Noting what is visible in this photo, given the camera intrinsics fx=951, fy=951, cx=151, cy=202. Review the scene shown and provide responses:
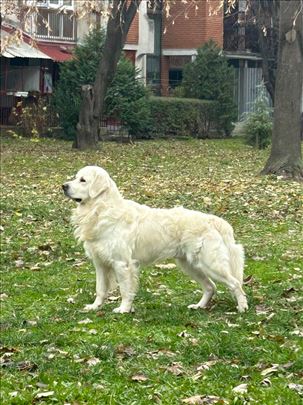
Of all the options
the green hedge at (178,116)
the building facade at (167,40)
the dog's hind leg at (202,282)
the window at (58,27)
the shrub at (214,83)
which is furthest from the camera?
the building facade at (167,40)

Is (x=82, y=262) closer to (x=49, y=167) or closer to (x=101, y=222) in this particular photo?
(x=101, y=222)

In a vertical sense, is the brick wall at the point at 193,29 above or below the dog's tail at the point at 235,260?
above

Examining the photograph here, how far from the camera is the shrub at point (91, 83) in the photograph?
3584 cm

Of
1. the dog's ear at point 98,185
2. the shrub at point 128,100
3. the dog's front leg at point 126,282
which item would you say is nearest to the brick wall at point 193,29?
the shrub at point 128,100

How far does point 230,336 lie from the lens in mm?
7934

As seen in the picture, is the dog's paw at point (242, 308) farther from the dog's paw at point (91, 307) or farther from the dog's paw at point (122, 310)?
the dog's paw at point (91, 307)

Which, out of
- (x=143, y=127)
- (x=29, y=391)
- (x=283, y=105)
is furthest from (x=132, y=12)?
(x=29, y=391)

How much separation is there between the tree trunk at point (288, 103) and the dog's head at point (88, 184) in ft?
45.3

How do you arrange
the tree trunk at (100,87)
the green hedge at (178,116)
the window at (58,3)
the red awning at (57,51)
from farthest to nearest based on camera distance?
1. the window at (58,3)
2. the red awning at (57,51)
3. the green hedge at (178,116)
4. the tree trunk at (100,87)

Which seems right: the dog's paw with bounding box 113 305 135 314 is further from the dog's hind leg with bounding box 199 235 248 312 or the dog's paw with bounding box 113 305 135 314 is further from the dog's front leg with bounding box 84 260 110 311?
the dog's hind leg with bounding box 199 235 248 312

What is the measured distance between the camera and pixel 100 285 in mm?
9469

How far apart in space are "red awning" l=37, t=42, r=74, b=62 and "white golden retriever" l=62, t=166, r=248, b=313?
3075cm

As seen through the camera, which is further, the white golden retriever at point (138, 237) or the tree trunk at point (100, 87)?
the tree trunk at point (100, 87)

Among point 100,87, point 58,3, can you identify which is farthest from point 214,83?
point 100,87
